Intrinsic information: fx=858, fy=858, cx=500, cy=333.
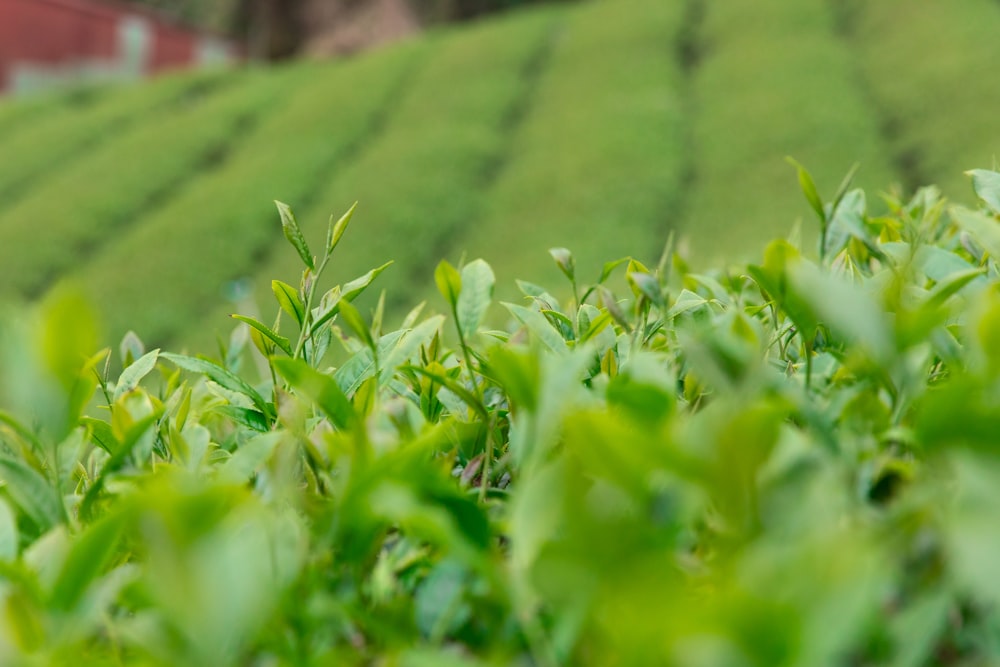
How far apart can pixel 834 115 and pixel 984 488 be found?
524 centimetres

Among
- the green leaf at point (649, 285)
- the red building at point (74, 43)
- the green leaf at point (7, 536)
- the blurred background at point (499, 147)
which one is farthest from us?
the red building at point (74, 43)

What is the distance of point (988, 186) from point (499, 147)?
5.37 metres

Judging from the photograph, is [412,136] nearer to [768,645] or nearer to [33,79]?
[33,79]

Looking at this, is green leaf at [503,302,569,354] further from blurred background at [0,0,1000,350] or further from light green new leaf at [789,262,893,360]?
blurred background at [0,0,1000,350]

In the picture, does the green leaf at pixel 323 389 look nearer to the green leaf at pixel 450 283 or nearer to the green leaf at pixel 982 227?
the green leaf at pixel 450 283

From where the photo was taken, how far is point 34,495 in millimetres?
477

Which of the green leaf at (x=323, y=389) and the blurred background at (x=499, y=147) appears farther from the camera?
the blurred background at (x=499, y=147)

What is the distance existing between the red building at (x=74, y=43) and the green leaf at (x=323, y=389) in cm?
991

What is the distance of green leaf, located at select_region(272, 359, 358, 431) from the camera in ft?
1.62

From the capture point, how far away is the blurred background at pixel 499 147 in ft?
15.2

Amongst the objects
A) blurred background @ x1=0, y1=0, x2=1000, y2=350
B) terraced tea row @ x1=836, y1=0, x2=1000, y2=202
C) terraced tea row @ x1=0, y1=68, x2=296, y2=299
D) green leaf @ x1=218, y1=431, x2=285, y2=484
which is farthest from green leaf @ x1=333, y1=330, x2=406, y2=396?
terraced tea row @ x1=0, y1=68, x2=296, y2=299

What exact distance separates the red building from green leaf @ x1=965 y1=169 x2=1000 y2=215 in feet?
32.7

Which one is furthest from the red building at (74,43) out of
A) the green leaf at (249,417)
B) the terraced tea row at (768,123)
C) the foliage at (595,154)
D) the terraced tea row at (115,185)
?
the green leaf at (249,417)

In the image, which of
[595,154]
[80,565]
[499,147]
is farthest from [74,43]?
[80,565]
